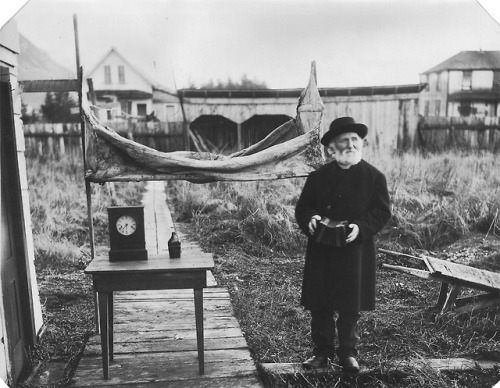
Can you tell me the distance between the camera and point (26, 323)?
111 inches

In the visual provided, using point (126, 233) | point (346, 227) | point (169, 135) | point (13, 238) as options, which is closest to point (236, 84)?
point (169, 135)

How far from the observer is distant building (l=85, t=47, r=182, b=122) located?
305cm

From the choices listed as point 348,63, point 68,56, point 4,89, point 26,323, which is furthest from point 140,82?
point 26,323

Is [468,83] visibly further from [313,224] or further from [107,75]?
[107,75]

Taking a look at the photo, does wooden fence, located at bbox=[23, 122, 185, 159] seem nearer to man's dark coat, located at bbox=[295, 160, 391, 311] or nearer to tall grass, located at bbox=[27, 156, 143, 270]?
tall grass, located at bbox=[27, 156, 143, 270]

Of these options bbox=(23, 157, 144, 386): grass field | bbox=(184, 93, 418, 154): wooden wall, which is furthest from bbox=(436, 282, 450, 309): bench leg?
bbox=(23, 157, 144, 386): grass field

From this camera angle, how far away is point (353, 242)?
237 centimetres

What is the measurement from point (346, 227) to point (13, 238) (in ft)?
6.31

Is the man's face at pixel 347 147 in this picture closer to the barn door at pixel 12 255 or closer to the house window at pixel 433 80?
the house window at pixel 433 80

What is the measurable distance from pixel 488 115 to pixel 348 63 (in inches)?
42.4

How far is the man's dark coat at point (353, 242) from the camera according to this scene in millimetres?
2375

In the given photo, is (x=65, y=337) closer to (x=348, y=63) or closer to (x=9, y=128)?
(x=9, y=128)

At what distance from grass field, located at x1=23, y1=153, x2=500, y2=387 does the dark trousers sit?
15cm

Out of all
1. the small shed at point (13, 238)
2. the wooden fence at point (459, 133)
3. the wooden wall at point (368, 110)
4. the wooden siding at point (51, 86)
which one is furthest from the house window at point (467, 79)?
the small shed at point (13, 238)
